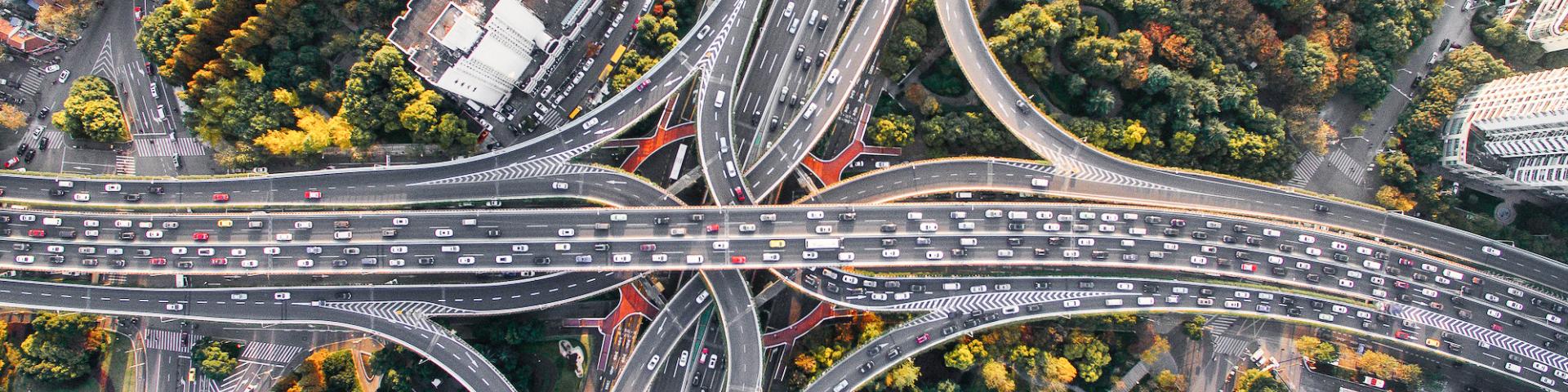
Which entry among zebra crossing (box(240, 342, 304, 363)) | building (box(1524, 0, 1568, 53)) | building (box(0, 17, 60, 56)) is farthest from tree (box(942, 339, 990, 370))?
building (box(0, 17, 60, 56))

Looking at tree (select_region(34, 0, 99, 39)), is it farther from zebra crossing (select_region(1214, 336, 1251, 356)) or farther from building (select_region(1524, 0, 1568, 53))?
building (select_region(1524, 0, 1568, 53))

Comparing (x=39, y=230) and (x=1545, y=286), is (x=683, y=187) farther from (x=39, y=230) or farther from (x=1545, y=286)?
(x=1545, y=286)

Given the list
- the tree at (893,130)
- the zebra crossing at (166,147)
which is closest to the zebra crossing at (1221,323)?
the tree at (893,130)

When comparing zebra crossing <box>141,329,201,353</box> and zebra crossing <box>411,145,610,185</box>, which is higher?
zebra crossing <box>411,145,610,185</box>

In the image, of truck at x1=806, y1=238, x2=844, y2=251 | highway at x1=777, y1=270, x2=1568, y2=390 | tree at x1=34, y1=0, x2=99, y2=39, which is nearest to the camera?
truck at x1=806, y1=238, x2=844, y2=251

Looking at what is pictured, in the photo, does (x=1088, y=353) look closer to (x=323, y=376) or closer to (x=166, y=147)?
(x=323, y=376)

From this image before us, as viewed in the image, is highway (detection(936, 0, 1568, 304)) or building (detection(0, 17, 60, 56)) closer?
building (detection(0, 17, 60, 56))

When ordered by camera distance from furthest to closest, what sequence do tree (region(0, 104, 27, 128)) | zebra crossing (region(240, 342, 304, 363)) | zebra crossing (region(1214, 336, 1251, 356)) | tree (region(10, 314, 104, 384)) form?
zebra crossing (region(1214, 336, 1251, 356)) < zebra crossing (region(240, 342, 304, 363)) < tree (region(10, 314, 104, 384)) < tree (region(0, 104, 27, 128))

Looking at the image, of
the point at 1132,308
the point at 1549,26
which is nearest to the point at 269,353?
the point at 1132,308

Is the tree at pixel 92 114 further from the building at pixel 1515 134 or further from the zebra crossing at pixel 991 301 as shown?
the building at pixel 1515 134
